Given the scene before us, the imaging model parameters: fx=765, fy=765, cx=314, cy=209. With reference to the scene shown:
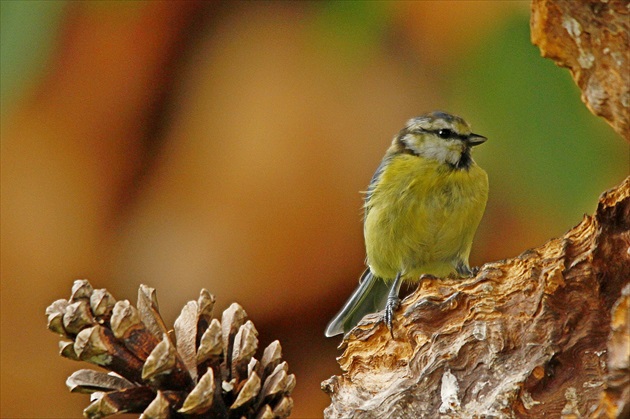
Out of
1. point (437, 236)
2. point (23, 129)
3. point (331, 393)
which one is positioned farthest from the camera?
point (437, 236)

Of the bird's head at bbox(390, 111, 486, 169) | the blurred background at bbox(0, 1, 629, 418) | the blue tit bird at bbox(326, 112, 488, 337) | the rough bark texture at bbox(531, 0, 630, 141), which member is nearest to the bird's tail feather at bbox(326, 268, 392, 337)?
the blue tit bird at bbox(326, 112, 488, 337)

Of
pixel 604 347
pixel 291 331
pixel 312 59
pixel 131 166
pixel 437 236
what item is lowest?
pixel 604 347

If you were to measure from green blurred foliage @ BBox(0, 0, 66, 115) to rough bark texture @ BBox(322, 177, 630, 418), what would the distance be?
2.09 feet

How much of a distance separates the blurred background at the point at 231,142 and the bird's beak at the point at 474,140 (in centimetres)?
10

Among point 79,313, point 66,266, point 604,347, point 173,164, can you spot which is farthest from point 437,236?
point 79,313

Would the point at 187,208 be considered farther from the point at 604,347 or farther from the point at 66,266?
the point at 604,347

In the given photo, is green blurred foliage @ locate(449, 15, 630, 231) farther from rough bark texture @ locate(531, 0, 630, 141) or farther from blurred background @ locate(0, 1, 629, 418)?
rough bark texture @ locate(531, 0, 630, 141)

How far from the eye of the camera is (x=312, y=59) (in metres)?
1.17

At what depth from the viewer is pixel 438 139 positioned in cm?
146

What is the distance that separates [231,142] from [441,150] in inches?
19.2

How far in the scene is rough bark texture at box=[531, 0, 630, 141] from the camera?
60 cm

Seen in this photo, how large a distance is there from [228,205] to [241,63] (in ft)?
0.73

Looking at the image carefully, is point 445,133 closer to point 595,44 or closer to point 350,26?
point 350,26

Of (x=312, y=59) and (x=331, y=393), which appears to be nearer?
(x=331, y=393)
